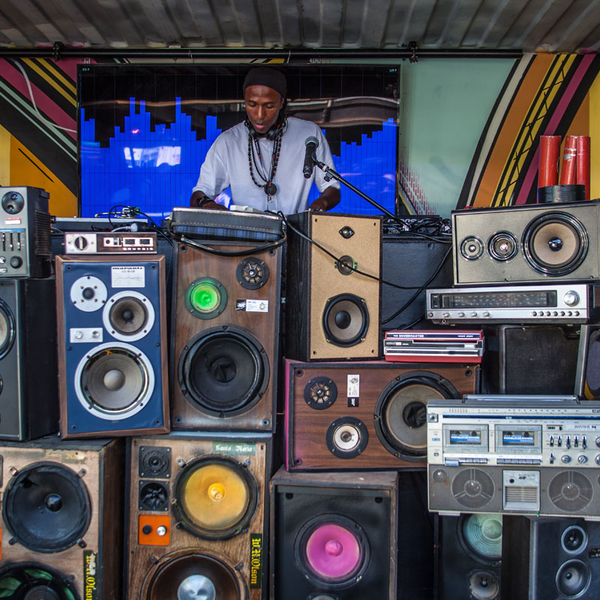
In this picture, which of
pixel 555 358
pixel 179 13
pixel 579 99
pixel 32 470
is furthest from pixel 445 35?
pixel 32 470

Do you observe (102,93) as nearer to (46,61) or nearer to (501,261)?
(46,61)

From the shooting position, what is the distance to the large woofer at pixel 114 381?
1668 mm

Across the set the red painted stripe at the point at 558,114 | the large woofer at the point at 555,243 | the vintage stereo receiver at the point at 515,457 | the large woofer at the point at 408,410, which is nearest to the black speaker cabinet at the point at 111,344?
the large woofer at the point at 408,410

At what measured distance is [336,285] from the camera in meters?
1.79

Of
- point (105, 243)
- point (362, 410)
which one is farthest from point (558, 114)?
point (105, 243)

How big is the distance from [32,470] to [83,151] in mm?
2843

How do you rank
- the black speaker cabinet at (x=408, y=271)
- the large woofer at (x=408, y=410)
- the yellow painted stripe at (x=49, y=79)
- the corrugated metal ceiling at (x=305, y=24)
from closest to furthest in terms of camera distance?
the large woofer at (x=408, y=410)
the black speaker cabinet at (x=408, y=271)
the corrugated metal ceiling at (x=305, y=24)
the yellow painted stripe at (x=49, y=79)

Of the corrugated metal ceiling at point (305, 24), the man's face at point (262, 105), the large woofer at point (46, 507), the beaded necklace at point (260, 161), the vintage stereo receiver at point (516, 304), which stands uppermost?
the corrugated metal ceiling at point (305, 24)

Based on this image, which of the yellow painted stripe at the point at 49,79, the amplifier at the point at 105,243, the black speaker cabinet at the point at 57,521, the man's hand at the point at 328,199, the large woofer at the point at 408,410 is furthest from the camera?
the yellow painted stripe at the point at 49,79

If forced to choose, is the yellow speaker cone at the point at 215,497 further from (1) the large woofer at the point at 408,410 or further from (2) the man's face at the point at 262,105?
(2) the man's face at the point at 262,105

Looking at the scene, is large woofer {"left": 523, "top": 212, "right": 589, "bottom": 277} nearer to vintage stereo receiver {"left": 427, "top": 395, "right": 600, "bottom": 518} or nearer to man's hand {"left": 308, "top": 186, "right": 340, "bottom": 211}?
vintage stereo receiver {"left": 427, "top": 395, "right": 600, "bottom": 518}

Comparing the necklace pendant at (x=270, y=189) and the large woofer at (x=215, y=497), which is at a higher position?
the necklace pendant at (x=270, y=189)

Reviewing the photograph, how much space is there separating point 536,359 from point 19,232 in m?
1.70

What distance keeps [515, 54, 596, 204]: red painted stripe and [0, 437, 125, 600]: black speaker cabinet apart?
335cm
